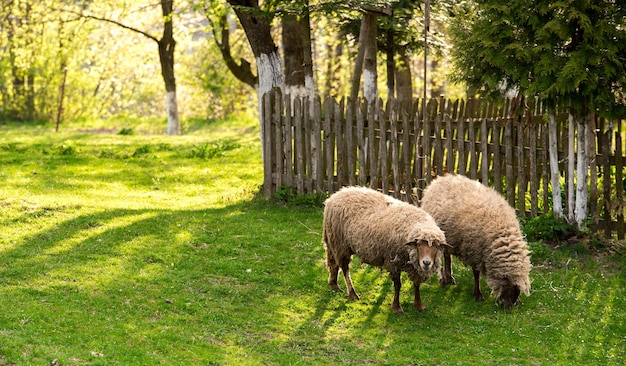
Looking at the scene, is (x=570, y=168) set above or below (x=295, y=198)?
above

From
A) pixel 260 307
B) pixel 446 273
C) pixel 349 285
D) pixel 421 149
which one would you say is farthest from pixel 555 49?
pixel 260 307

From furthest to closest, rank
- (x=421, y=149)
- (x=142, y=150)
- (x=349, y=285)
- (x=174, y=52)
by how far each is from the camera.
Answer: (x=174, y=52)
(x=142, y=150)
(x=421, y=149)
(x=349, y=285)

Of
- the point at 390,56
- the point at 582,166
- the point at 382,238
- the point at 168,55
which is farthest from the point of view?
the point at 168,55

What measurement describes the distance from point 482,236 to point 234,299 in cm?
275

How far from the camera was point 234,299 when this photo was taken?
8289 millimetres

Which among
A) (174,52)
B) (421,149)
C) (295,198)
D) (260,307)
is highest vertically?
(174,52)

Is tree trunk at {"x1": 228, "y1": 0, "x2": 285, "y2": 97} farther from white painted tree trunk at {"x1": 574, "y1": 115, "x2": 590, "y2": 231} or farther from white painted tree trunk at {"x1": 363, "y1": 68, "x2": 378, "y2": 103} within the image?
white painted tree trunk at {"x1": 574, "y1": 115, "x2": 590, "y2": 231}

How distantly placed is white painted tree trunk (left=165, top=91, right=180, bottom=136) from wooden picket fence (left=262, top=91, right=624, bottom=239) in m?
11.5

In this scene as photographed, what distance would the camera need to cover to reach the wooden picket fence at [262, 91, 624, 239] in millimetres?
10055

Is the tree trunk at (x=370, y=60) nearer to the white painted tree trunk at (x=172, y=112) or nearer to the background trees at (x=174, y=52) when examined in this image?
the background trees at (x=174, y=52)

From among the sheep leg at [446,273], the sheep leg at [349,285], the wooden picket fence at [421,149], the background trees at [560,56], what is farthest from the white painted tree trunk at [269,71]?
the sheep leg at [446,273]

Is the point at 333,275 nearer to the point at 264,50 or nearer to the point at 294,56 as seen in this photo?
the point at 264,50

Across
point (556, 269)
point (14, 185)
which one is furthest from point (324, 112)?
point (14, 185)

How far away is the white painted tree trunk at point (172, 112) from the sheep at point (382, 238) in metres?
16.2
